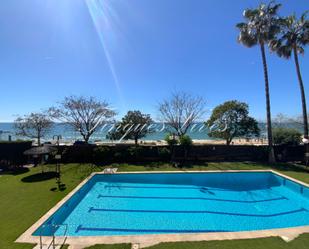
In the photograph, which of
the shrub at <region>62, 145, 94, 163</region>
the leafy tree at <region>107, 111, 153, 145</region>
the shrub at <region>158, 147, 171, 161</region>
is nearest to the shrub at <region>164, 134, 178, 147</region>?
the shrub at <region>158, 147, 171, 161</region>

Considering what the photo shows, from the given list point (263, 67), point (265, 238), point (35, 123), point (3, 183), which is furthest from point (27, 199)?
point (263, 67)

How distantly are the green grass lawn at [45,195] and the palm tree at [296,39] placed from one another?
6.18 m

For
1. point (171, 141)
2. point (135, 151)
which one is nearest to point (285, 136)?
point (171, 141)

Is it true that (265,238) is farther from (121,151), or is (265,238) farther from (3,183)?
(121,151)

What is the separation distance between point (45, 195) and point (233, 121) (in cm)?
1775

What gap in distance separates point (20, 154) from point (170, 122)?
14905mm

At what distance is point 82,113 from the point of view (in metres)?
23.0

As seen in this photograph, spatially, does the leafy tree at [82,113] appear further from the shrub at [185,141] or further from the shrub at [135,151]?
the shrub at [185,141]

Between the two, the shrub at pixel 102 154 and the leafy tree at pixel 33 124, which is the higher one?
the leafy tree at pixel 33 124

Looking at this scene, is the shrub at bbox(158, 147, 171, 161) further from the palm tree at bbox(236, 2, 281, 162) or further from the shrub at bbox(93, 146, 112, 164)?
the palm tree at bbox(236, 2, 281, 162)

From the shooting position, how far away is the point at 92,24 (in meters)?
11.3

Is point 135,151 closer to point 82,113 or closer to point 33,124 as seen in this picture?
point 82,113

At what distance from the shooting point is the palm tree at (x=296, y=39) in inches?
639

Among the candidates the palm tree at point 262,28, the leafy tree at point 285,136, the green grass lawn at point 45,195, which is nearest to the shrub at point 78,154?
the green grass lawn at point 45,195
